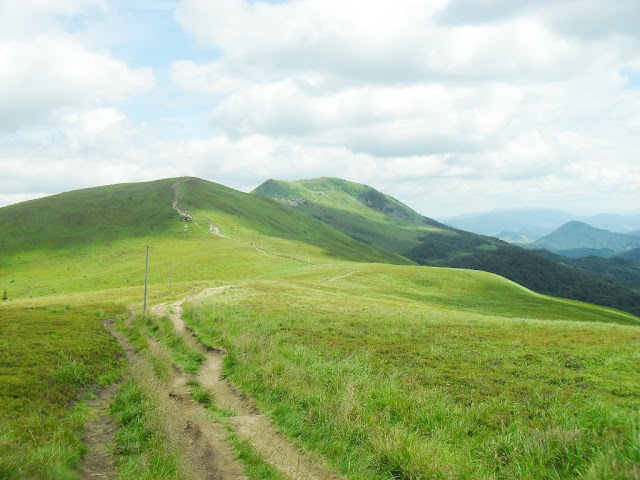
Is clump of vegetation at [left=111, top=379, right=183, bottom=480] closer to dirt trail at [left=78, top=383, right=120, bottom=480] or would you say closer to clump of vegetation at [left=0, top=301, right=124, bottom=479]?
dirt trail at [left=78, top=383, right=120, bottom=480]

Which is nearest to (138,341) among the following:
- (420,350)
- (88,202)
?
(420,350)

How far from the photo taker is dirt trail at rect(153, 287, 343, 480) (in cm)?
912

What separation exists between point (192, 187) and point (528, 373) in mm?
180178

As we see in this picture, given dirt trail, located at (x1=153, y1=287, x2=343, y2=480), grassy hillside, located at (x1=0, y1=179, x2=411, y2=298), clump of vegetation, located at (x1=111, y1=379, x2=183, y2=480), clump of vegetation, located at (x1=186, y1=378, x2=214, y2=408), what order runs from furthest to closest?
grassy hillside, located at (x1=0, y1=179, x2=411, y2=298) → clump of vegetation, located at (x1=186, y1=378, x2=214, y2=408) → dirt trail, located at (x1=153, y1=287, x2=343, y2=480) → clump of vegetation, located at (x1=111, y1=379, x2=183, y2=480)

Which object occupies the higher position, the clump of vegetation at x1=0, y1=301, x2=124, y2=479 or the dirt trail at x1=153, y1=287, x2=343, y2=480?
the clump of vegetation at x1=0, y1=301, x2=124, y2=479

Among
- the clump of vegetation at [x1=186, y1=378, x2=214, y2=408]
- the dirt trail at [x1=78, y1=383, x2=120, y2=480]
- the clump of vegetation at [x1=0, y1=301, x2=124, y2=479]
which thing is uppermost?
the clump of vegetation at [x1=0, y1=301, x2=124, y2=479]

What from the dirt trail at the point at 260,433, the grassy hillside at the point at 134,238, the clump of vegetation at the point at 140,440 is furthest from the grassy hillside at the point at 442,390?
the grassy hillside at the point at 134,238

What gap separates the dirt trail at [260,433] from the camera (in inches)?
359

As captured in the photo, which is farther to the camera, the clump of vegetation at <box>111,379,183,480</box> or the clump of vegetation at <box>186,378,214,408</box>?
the clump of vegetation at <box>186,378,214,408</box>

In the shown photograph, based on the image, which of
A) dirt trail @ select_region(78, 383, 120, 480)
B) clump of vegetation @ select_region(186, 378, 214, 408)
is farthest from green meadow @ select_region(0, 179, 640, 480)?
clump of vegetation @ select_region(186, 378, 214, 408)

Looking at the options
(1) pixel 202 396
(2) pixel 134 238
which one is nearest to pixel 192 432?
(1) pixel 202 396

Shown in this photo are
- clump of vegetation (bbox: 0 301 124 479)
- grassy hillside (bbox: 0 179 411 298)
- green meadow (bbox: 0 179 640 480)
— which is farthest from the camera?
grassy hillside (bbox: 0 179 411 298)

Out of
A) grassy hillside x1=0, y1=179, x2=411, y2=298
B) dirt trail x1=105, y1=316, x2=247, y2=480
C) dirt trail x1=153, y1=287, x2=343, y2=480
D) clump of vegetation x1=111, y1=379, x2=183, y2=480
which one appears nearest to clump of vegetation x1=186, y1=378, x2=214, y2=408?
dirt trail x1=105, y1=316, x2=247, y2=480

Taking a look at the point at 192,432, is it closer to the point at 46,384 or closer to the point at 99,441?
the point at 99,441
